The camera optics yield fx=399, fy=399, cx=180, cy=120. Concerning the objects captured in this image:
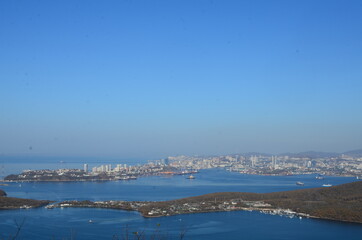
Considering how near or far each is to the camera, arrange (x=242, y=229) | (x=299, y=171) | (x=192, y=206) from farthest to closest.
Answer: (x=299, y=171) < (x=192, y=206) < (x=242, y=229)

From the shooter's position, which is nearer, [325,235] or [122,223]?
[325,235]

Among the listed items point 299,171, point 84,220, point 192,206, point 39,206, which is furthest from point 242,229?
point 299,171

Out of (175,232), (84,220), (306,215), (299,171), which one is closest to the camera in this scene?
(175,232)

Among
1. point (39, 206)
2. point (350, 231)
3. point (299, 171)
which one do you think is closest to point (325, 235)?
point (350, 231)

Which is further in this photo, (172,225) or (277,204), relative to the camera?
(277,204)

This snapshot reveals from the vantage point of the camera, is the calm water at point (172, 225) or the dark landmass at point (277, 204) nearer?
the calm water at point (172, 225)

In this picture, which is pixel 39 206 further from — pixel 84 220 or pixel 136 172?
pixel 136 172

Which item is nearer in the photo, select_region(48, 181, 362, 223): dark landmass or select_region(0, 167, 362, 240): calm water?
select_region(0, 167, 362, 240): calm water
